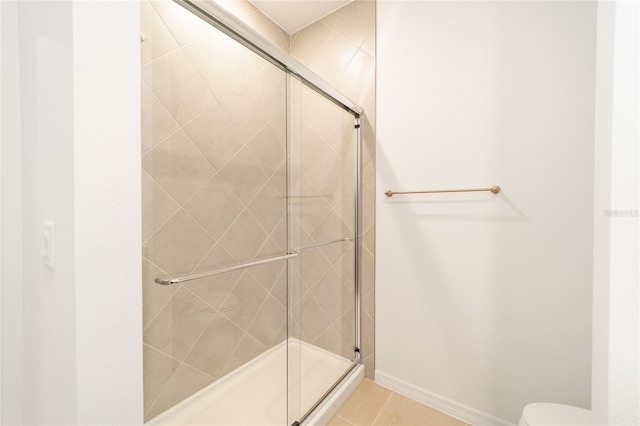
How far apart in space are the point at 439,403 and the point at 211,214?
5.17ft

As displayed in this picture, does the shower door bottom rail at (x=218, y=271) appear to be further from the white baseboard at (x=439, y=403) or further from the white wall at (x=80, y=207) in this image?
the white baseboard at (x=439, y=403)

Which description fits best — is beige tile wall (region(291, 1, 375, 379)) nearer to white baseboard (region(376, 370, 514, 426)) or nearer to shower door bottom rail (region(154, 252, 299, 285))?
white baseboard (region(376, 370, 514, 426))

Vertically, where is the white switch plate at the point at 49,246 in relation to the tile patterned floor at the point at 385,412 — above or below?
above

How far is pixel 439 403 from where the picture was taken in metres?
1.44

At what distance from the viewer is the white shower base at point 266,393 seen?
130cm

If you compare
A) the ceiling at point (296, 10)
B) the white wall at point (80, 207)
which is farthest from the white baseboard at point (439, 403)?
the ceiling at point (296, 10)

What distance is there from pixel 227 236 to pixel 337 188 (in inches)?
27.5

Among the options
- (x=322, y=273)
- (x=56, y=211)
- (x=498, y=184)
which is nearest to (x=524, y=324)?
(x=498, y=184)

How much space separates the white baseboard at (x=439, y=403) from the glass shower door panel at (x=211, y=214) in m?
0.68

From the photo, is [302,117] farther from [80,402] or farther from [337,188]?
[80,402]

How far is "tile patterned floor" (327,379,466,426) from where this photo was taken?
135cm

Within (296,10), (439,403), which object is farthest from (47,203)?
(296,10)

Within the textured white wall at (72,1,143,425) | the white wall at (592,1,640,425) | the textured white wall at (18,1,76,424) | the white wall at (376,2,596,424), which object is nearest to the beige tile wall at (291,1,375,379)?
the white wall at (376,2,596,424)

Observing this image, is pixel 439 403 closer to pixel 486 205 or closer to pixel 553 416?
pixel 553 416
